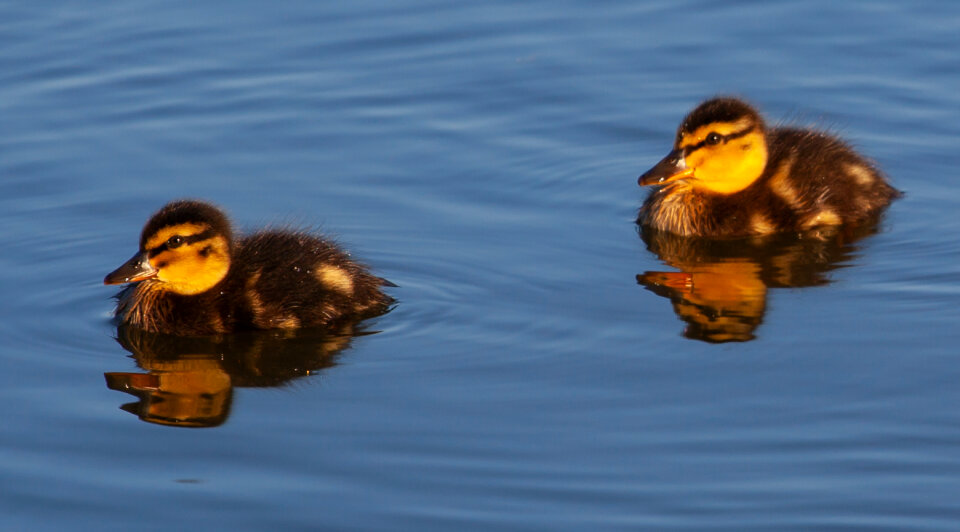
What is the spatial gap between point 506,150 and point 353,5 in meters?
2.53

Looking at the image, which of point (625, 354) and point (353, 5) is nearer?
point (625, 354)

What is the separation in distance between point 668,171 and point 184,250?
2535mm

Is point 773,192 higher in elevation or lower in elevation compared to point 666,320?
higher

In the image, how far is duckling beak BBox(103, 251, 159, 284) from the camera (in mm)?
7016

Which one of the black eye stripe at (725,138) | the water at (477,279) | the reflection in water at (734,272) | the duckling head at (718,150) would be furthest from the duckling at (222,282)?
the black eye stripe at (725,138)

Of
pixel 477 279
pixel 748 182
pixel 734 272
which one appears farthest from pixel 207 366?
pixel 748 182

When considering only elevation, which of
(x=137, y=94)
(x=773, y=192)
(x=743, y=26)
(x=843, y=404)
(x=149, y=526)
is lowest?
(x=149, y=526)

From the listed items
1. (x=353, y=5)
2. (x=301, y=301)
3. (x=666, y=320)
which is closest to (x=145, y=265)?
(x=301, y=301)

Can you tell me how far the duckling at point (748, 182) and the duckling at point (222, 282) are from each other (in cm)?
184

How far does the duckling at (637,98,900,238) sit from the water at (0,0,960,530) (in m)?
0.21

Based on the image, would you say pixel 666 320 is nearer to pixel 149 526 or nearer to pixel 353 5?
pixel 149 526

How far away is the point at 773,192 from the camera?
327 inches

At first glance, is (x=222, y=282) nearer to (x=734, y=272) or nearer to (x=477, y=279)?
(x=477, y=279)

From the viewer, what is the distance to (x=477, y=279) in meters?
7.46
